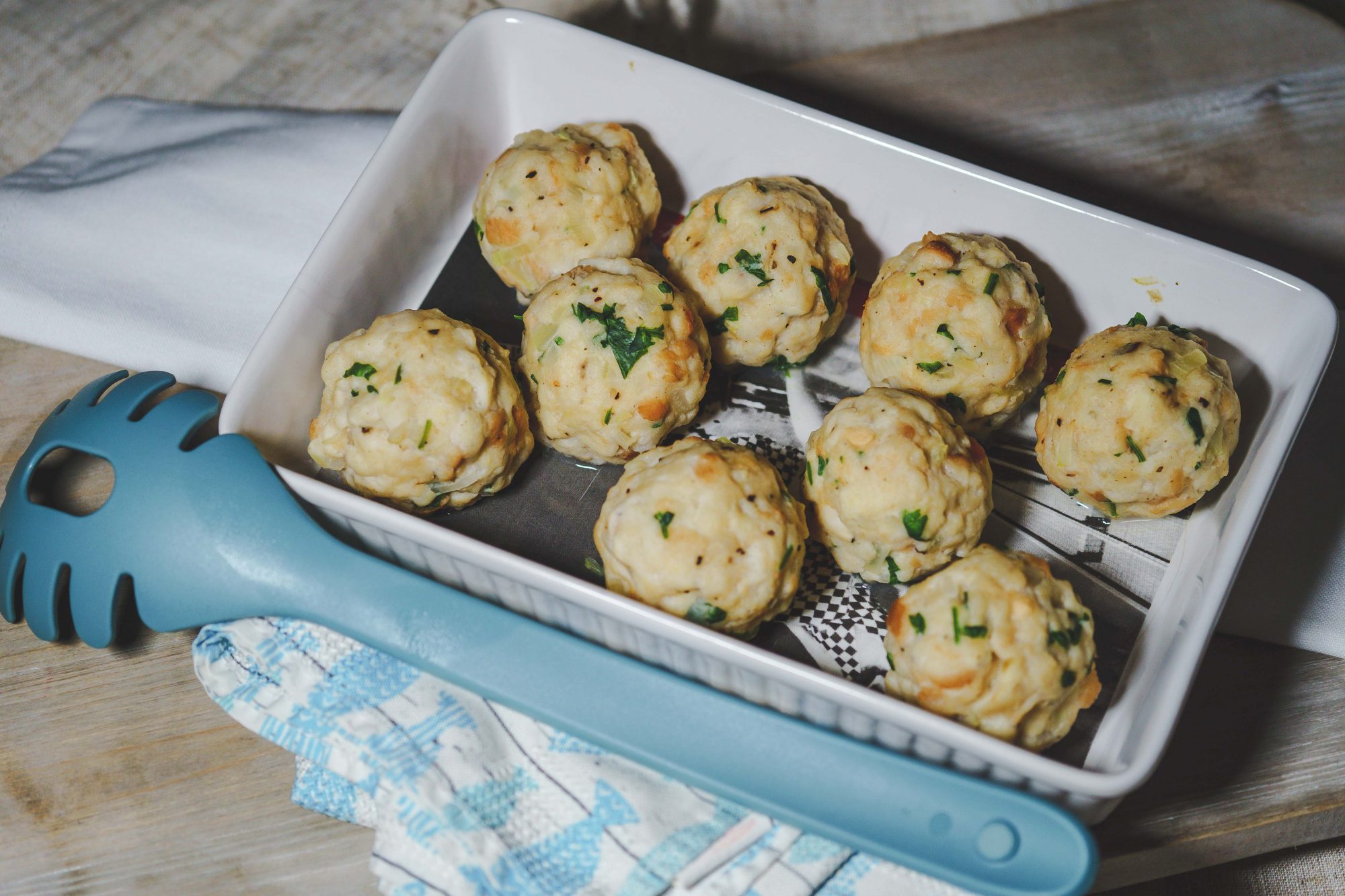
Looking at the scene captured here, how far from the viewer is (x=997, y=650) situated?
4.78ft

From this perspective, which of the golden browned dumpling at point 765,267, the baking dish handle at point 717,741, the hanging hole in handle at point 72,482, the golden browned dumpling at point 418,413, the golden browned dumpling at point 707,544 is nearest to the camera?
the baking dish handle at point 717,741

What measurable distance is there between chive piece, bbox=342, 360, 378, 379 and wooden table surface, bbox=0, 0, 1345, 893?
1.84 ft

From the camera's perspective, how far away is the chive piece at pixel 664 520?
153cm

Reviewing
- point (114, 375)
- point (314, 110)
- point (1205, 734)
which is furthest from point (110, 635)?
point (1205, 734)

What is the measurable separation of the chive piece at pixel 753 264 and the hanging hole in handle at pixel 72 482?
1147 mm

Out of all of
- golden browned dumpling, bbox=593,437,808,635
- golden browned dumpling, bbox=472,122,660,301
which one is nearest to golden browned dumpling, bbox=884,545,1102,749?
golden browned dumpling, bbox=593,437,808,635

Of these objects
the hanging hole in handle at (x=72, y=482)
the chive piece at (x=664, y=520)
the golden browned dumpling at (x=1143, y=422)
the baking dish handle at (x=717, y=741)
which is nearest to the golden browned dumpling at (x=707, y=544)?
the chive piece at (x=664, y=520)

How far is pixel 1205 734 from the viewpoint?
1737 millimetres

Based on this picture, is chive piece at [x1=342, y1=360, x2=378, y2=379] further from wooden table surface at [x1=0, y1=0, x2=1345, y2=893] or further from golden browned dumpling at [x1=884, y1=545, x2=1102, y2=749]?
golden browned dumpling at [x1=884, y1=545, x2=1102, y2=749]

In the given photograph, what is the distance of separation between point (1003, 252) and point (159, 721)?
5.05 ft

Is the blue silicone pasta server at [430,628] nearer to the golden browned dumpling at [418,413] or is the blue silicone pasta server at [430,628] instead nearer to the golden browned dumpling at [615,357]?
the golden browned dumpling at [418,413]

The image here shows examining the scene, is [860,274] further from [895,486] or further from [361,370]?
[361,370]

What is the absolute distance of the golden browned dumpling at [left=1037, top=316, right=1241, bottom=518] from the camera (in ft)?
5.30

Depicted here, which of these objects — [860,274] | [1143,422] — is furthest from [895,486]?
[860,274]
